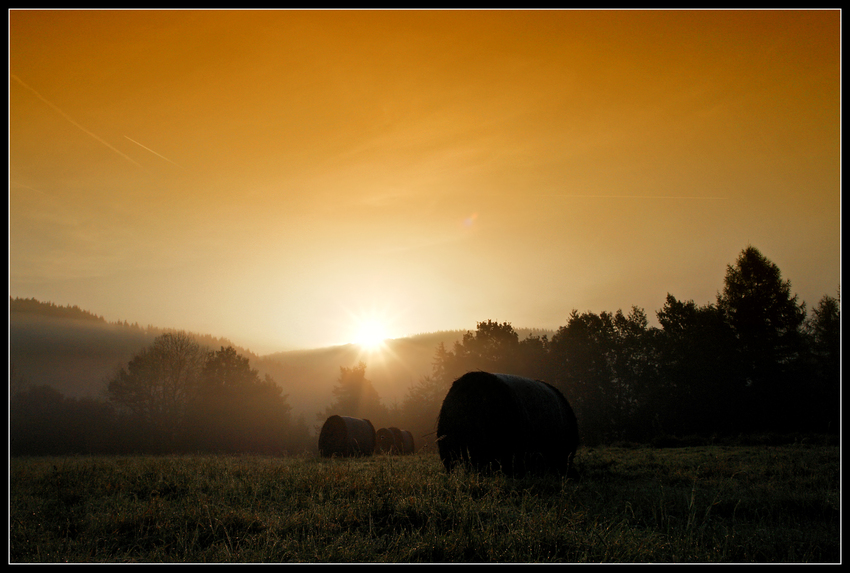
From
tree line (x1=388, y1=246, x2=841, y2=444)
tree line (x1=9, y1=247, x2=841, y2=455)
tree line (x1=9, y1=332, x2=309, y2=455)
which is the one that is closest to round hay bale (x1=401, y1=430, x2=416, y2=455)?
tree line (x1=9, y1=247, x2=841, y2=455)

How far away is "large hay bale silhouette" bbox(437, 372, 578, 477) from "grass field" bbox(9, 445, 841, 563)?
106 cm

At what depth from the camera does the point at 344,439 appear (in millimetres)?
19734

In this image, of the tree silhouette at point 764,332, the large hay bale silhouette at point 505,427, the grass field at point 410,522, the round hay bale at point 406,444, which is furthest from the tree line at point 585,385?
the grass field at point 410,522

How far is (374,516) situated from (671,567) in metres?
2.97

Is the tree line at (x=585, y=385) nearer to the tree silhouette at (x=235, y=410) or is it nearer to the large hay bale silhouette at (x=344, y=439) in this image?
the tree silhouette at (x=235, y=410)

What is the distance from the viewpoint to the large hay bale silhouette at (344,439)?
19.7 metres

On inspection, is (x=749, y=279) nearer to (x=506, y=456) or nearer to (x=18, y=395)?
(x=506, y=456)

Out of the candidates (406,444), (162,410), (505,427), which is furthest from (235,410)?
(505,427)

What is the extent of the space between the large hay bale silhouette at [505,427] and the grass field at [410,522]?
1056 millimetres

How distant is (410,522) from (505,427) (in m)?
4.63

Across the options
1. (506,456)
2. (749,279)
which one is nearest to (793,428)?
(749,279)

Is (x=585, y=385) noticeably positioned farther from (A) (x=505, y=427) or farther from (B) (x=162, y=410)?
(B) (x=162, y=410)

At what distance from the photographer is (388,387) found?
227 feet

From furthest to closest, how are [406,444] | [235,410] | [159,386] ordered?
[235,410]
[159,386]
[406,444]
